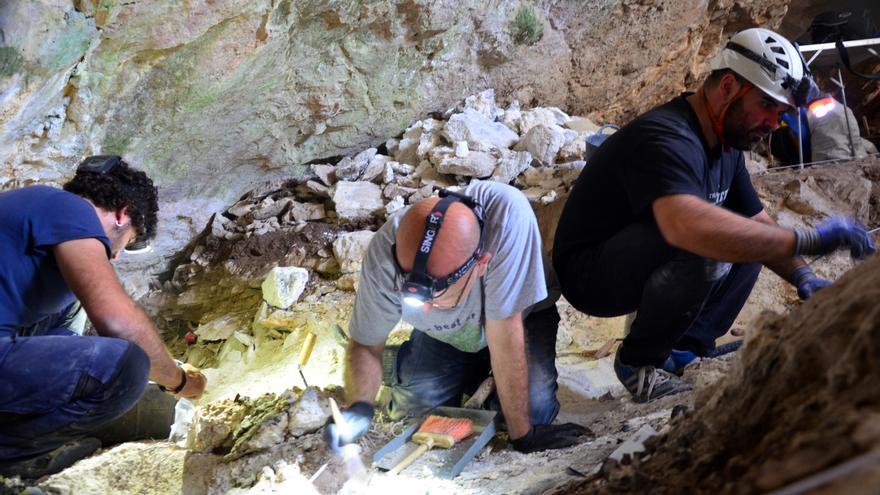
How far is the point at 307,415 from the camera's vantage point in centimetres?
262

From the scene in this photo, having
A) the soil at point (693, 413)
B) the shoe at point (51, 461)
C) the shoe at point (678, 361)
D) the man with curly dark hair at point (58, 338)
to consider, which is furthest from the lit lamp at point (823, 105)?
the shoe at point (51, 461)

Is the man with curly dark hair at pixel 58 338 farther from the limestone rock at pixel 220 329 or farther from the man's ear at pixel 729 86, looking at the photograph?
the man's ear at pixel 729 86

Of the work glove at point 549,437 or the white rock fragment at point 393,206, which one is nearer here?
the work glove at point 549,437

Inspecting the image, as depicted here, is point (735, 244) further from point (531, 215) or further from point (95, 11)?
point (95, 11)

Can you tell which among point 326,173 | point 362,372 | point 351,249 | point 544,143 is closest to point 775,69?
point 362,372

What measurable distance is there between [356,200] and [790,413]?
4.02 metres

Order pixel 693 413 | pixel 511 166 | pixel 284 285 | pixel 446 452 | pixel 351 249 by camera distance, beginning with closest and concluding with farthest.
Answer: pixel 693 413, pixel 446 452, pixel 284 285, pixel 351 249, pixel 511 166

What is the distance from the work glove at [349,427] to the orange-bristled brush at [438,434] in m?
0.23

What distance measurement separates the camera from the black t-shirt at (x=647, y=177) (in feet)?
7.51

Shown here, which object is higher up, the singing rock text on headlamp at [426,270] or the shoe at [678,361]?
the singing rock text on headlamp at [426,270]

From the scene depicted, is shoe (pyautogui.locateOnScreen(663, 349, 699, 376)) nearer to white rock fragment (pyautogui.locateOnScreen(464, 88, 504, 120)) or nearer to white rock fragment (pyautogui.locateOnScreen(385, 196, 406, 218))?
white rock fragment (pyautogui.locateOnScreen(385, 196, 406, 218))

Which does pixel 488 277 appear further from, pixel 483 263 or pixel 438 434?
pixel 438 434

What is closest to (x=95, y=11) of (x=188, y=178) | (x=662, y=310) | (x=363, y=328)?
(x=188, y=178)

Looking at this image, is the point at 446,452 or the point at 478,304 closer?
the point at 446,452
